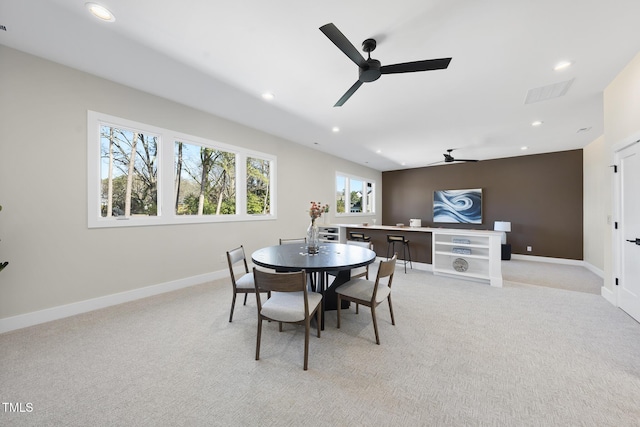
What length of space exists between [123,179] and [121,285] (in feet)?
4.76

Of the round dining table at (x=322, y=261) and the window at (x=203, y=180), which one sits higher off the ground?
the window at (x=203, y=180)

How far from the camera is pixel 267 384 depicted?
5.78ft

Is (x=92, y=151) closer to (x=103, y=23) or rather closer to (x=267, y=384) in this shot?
(x=103, y=23)

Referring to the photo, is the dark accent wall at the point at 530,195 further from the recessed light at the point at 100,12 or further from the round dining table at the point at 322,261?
the recessed light at the point at 100,12

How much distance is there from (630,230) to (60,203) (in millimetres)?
6737

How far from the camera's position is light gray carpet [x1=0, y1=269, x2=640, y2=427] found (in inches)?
59.4

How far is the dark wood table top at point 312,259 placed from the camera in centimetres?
223

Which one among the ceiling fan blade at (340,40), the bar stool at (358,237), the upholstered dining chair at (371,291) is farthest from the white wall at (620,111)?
the bar stool at (358,237)

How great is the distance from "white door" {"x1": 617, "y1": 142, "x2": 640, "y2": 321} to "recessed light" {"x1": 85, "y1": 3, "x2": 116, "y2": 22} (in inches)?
215

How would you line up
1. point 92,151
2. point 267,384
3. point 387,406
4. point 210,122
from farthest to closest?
point 210,122, point 92,151, point 267,384, point 387,406

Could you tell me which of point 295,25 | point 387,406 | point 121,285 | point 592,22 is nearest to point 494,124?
point 592,22

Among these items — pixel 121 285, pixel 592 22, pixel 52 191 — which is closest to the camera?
pixel 592 22

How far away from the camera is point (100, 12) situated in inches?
79.7

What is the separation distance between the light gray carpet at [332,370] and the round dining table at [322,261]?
447 mm
